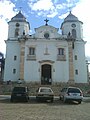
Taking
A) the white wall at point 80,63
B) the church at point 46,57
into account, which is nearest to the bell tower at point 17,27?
the church at point 46,57

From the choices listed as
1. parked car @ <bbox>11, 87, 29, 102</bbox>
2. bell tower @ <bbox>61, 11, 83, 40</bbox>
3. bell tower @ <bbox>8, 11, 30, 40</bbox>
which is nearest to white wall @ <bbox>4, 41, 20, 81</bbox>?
bell tower @ <bbox>8, 11, 30, 40</bbox>

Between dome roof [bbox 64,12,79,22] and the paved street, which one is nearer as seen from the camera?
the paved street

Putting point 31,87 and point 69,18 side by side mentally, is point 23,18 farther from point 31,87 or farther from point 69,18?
point 31,87

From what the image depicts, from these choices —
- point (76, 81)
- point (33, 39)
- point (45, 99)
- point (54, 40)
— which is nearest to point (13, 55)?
point (33, 39)

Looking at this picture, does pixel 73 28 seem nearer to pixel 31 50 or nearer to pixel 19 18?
pixel 31 50

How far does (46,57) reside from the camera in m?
40.3

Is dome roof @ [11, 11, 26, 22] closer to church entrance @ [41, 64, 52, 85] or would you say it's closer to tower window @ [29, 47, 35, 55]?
tower window @ [29, 47, 35, 55]

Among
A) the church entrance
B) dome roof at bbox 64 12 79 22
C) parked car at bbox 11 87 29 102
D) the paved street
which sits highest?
dome roof at bbox 64 12 79 22

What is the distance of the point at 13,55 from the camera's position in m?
41.7

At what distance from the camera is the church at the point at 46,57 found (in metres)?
39.6

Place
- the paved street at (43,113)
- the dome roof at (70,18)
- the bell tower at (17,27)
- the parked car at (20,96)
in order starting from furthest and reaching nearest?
the dome roof at (70,18) → the bell tower at (17,27) → the parked car at (20,96) → the paved street at (43,113)

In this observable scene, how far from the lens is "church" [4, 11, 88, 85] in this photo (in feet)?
130

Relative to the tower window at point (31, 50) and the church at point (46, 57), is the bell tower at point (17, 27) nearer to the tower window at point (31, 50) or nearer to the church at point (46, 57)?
the church at point (46, 57)

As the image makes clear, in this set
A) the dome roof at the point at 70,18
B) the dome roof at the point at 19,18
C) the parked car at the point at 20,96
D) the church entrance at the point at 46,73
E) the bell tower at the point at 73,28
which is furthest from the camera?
the dome roof at the point at 70,18
